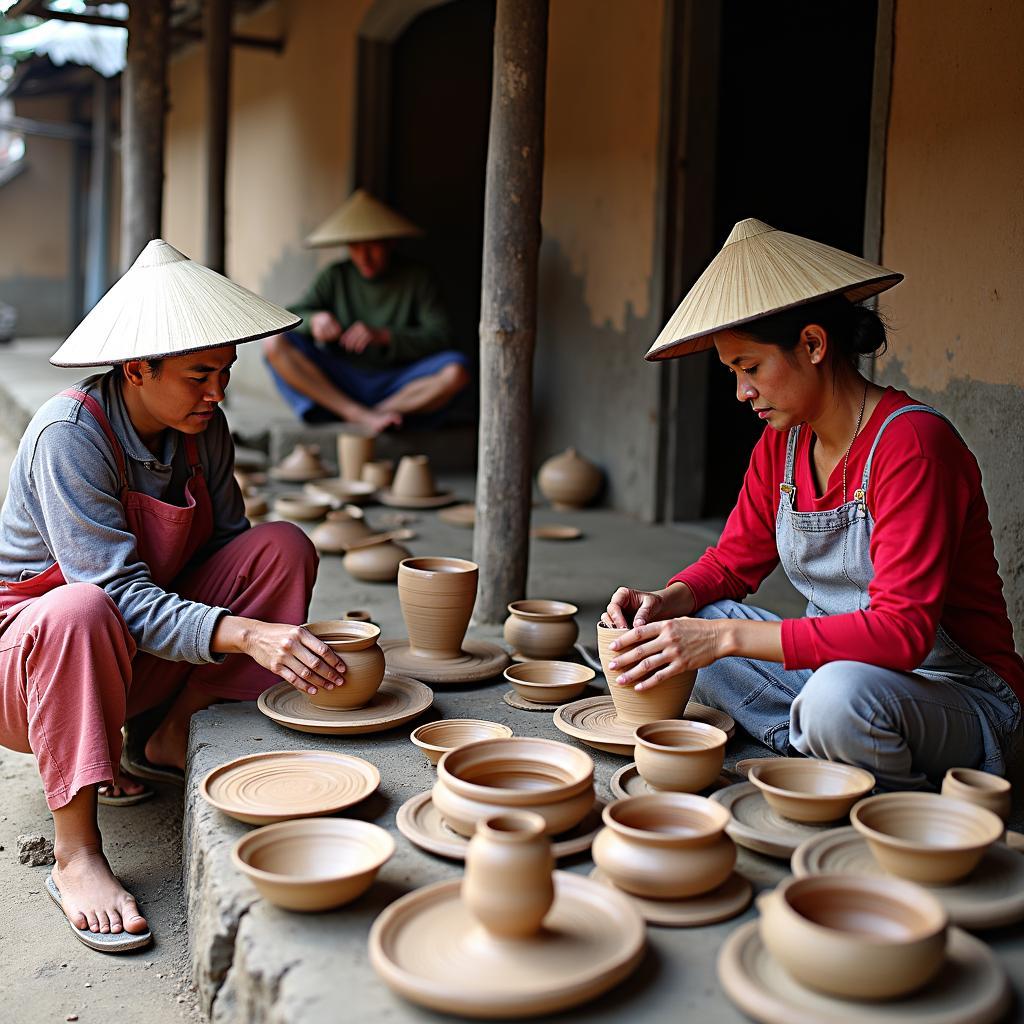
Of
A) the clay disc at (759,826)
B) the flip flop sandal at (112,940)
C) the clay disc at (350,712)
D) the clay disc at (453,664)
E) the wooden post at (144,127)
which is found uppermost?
the wooden post at (144,127)

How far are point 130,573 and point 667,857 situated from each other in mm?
1398

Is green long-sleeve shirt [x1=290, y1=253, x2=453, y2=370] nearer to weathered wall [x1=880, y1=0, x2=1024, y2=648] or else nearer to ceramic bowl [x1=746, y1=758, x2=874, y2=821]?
weathered wall [x1=880, y1=0, x2=1024, y2=648]

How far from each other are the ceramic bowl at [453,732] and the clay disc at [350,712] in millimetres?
97

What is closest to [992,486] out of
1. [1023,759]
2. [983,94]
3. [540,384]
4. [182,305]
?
[1023,759]

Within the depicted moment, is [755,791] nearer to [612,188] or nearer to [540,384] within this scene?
[612,188]

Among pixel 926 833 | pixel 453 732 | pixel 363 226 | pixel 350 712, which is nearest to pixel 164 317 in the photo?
pixel 350 712

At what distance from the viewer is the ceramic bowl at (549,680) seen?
9.78 feet

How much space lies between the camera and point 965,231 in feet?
12.0

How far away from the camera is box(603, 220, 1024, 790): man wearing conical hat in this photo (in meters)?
2.26

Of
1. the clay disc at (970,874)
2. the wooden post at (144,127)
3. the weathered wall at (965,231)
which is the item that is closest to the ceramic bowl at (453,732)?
the clay disc at (970,874)

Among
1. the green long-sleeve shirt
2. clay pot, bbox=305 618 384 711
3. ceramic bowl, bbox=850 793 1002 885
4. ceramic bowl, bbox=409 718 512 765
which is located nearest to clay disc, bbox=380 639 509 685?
clay pot, bbox=305 618 384 711

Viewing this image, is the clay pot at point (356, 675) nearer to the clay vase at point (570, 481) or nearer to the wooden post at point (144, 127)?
the clay vase at point (570, 481)

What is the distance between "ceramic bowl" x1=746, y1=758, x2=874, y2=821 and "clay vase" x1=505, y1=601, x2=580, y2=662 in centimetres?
110

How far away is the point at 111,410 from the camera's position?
277cm
